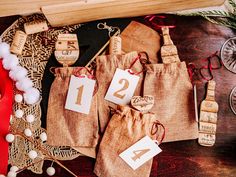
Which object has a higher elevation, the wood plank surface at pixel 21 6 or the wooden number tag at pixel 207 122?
the wood plank surface at pixel 21 6

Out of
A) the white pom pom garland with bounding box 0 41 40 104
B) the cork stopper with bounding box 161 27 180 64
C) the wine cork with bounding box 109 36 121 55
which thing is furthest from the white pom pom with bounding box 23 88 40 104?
the cork stopper with bounding box 161 27 180 64

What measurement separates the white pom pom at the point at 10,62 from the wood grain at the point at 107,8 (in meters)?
0.23

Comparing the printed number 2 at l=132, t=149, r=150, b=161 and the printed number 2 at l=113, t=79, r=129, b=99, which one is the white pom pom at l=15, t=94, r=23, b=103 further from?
the printed number 2 at l=132, t=149, r=150, b=161

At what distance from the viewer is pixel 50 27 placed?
1.66m

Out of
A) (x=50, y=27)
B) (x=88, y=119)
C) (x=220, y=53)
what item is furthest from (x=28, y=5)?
(x=220, y=53)

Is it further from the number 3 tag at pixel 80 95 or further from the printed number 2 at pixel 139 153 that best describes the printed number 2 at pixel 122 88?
the printed number 2 at pixel 139 153

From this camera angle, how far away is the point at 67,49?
1607mm

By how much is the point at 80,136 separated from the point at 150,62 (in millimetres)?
457

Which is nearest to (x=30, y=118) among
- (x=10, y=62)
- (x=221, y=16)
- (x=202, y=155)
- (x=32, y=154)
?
(x=32, y=154)

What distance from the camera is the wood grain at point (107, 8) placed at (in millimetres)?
1507

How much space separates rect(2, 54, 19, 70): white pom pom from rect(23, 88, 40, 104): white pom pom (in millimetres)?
129

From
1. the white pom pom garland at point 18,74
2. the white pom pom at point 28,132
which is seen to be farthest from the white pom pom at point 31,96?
the white pom pom at point 28,132

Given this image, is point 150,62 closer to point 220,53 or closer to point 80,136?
point 220,53

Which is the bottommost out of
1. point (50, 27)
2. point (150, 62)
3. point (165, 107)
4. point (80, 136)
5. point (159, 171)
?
point (159, 171)
